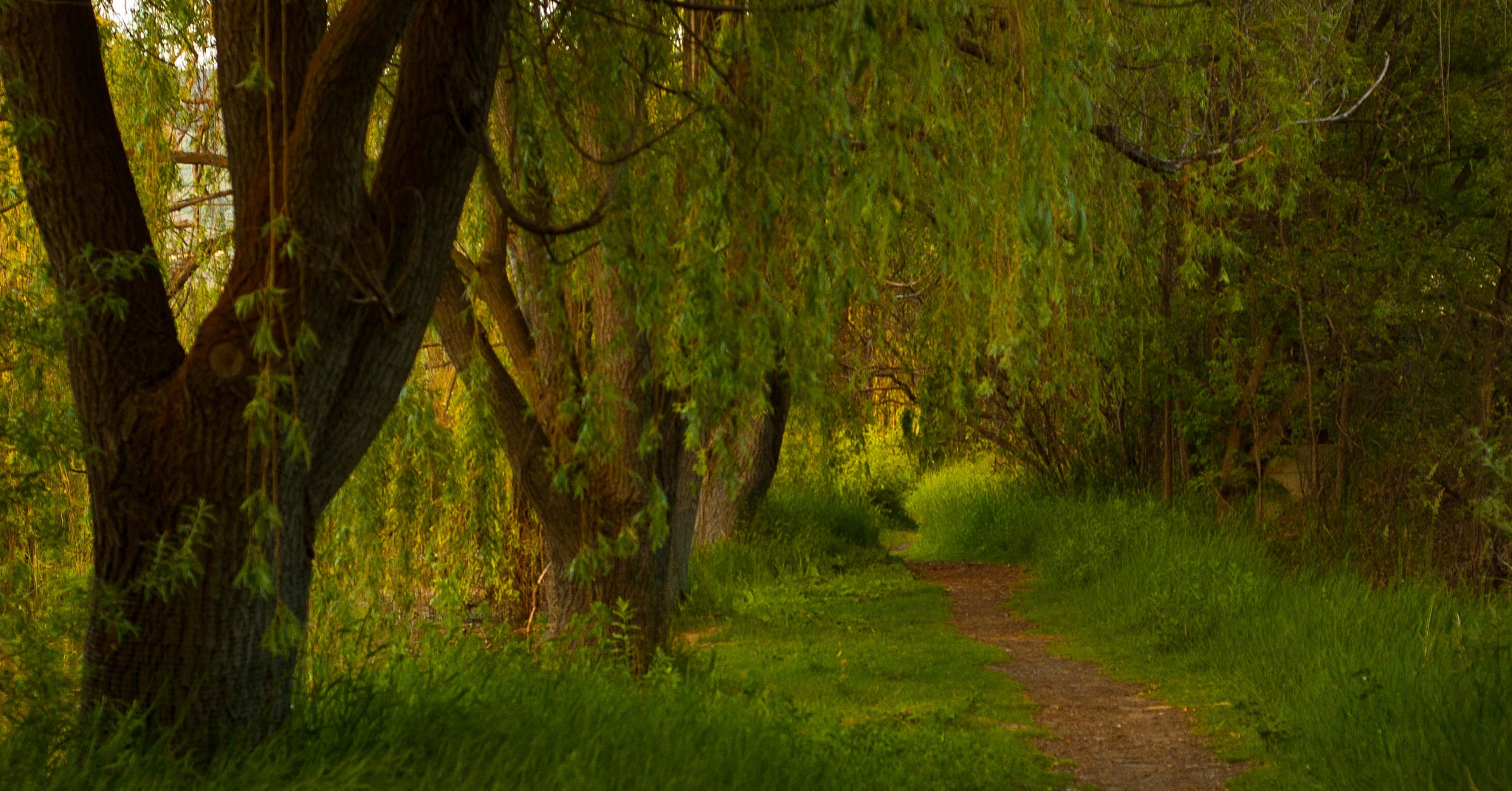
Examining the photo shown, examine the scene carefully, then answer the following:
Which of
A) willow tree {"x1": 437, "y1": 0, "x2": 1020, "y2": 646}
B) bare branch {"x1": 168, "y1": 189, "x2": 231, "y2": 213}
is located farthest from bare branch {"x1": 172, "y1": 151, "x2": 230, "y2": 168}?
willow tree {"x1": 437, "y1": 0, "x2": 1020, "y2": 646}

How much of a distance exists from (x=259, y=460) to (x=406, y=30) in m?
1.45

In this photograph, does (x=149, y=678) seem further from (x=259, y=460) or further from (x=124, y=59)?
(x=124, y=59)

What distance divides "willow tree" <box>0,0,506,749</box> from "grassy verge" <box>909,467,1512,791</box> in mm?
4108

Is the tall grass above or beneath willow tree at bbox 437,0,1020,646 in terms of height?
beneath

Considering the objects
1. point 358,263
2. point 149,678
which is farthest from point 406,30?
point 149,678

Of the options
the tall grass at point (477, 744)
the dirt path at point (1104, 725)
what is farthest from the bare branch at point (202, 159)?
the dirt path at point (1104, 725)

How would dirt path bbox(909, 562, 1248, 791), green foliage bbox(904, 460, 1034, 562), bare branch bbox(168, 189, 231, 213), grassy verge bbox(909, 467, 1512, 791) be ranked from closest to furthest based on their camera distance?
grassy verge bbox(909, 467, 1512, 791) → dirt path bbox(909, 562, 1248, 791) → bare branch bbox(168, 189, 231, 213) → green foliage bbox(904, 460, 1034, 562)

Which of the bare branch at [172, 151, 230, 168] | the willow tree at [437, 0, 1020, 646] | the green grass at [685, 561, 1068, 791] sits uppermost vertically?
the bare branch at [172, 151, 230, 168]

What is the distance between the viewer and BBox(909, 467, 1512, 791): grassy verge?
19.0ft

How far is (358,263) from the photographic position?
14.2 ft

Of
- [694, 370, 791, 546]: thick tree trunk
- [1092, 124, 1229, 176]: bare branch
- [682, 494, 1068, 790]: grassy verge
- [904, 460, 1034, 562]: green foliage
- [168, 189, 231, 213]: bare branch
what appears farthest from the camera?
[904, 460, 1034, 562]: green foliage

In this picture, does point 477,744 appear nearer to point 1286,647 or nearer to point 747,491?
point 1286,647

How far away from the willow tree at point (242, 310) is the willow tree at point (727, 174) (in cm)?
42

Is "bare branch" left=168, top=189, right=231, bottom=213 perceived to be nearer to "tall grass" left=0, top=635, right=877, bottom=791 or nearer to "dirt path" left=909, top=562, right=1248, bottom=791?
"tall grass" left=0, top=635, right=877, bottom=791
